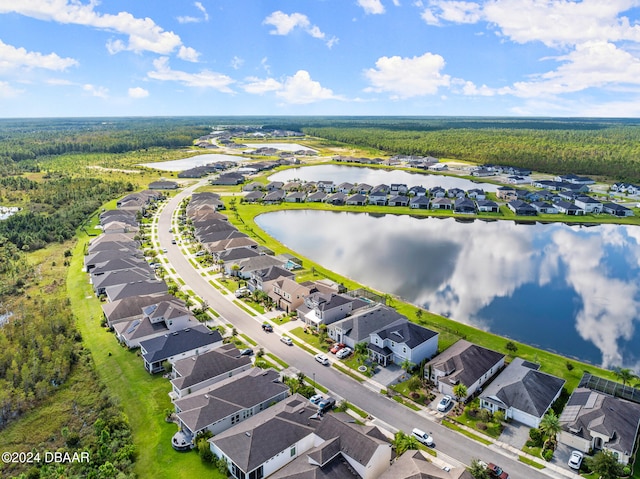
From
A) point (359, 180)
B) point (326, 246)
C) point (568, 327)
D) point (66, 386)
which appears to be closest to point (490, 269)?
point (568, 327)

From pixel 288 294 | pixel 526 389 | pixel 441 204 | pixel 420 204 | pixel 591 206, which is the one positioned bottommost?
pixel 526 389

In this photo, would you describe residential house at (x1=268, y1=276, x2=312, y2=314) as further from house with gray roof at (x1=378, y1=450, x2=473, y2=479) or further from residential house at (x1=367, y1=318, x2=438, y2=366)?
house with gray roof at (x1=378, y1=450, x2=473, y2=479)

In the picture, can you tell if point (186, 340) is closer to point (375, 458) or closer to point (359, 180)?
point (375, 458)

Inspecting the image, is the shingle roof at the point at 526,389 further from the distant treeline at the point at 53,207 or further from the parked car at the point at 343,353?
the distant treeline at the point at 53,207

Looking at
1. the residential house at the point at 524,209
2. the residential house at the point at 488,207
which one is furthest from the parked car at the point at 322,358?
the residential house at the point at 524,209

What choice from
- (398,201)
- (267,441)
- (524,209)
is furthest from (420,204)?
(267,441)

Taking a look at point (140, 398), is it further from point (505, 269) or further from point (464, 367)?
point (505, 269)

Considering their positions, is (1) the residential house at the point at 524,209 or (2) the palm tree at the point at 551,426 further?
(1) the residential house at the point at 524,209

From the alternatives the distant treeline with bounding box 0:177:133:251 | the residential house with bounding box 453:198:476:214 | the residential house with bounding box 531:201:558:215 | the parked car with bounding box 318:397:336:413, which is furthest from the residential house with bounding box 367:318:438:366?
the residential house with bounding box 531:201:558:215
